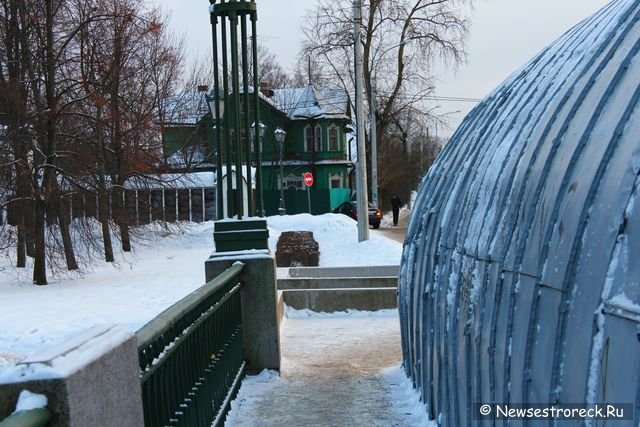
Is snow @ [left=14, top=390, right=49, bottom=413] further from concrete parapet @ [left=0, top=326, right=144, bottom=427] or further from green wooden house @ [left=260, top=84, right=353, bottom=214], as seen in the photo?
green wooden house @ [left=260, top=84, right=353, bottom=214]

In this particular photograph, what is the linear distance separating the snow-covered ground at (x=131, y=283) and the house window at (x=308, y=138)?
24.4 m

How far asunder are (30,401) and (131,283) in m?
15.3

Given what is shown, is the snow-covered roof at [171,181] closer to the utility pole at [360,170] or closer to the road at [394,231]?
the utility pole at [360,170]

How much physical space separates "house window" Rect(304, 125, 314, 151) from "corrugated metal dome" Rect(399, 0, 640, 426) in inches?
1825

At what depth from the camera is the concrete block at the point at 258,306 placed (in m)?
6.76

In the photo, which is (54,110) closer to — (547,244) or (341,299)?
(341,299)

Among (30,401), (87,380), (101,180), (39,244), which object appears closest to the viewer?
(30,401)

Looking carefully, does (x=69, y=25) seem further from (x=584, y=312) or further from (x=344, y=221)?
(x=584, y=312)

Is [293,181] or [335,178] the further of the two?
[335,178]

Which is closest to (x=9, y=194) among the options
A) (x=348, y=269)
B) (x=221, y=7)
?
(x=348, y=269)

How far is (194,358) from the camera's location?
422cm

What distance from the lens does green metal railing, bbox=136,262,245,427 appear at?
3.10m

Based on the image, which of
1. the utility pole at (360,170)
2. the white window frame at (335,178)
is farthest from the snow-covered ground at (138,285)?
the white window frame at (335,178)

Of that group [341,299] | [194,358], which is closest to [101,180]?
[341,299]
